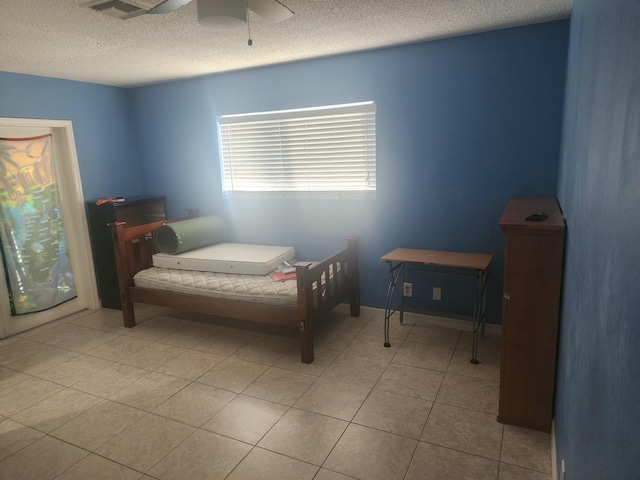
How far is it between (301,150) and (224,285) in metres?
1.48

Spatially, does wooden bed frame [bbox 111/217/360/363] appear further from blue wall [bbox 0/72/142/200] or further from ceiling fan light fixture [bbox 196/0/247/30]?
ceiling fan light fixture [bbox 196/0/247/30]

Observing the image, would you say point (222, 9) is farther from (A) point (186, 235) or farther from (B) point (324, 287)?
(A) point (186, 235)

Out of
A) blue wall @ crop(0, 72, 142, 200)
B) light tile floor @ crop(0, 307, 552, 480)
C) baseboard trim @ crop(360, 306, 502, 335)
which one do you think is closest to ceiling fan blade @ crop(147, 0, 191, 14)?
light tile floor @ crop(0, 307, 552, 480)

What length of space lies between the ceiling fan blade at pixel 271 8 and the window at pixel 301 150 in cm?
151

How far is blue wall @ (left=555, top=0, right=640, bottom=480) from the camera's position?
63 centimetres

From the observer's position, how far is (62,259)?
13.1 feet

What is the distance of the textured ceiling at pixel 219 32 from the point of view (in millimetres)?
2301

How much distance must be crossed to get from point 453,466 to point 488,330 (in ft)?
5.24

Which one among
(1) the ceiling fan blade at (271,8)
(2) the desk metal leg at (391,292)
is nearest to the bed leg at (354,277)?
(2) the desk metal leg at (391,292)

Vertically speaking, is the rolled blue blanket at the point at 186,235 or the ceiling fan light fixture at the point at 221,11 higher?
the ceiling fan light fixture at the point at 221,11

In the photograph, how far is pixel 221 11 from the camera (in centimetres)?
185

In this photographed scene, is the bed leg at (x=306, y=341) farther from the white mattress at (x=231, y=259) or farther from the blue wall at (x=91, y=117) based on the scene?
the blue wall at (x=91, y=117)

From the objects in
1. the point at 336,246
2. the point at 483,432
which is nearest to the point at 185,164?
the point at 336,246

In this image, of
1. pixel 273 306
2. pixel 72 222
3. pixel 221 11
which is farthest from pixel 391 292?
pixel 72 222
